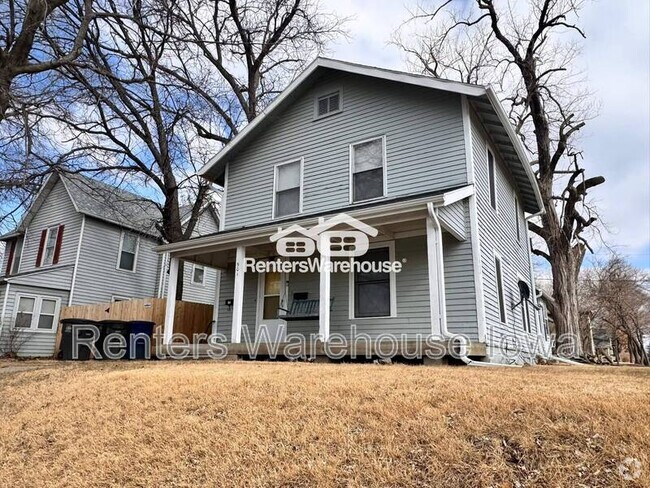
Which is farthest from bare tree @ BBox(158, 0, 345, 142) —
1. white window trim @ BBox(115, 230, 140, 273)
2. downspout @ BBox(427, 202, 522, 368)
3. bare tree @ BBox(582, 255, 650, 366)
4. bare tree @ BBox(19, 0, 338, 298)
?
bare tree @ BBox(582, 255, 650, 366)

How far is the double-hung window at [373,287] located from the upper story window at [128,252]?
43.4ft

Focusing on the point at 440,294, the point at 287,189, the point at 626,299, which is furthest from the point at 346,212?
the point at 626,299

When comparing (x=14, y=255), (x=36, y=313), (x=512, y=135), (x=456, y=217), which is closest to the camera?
(x=456, y=217)

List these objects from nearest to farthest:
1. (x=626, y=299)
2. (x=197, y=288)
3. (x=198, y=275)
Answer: (x=197, y=288) < (x=198, y=275) < (x=626, y=299)

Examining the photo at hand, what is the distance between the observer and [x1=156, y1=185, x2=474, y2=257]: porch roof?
724 centimetres

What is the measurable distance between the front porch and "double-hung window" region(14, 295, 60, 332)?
28.9 feet

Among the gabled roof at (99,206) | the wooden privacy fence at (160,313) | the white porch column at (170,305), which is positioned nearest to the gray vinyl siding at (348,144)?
the white porch column at (170,305)

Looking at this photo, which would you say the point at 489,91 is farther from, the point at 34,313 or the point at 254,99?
the point at 34,313

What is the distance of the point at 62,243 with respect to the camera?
18.1 m

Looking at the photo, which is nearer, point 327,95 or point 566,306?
point 327,95

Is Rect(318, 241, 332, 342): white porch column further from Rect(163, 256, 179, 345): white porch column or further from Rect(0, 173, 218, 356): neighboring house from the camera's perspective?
Rect(0, 173, 218, 356): neighboring house

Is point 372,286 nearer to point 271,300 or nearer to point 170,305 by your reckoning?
point 271,300

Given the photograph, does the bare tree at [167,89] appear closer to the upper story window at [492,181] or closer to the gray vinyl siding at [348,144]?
the gray vinyl siding at [348,144]

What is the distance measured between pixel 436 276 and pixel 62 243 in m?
16.6
